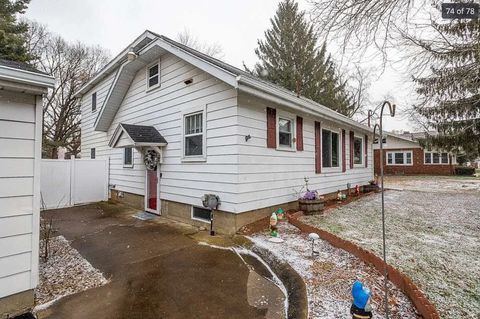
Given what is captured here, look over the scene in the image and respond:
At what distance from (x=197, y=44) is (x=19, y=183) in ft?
82.6

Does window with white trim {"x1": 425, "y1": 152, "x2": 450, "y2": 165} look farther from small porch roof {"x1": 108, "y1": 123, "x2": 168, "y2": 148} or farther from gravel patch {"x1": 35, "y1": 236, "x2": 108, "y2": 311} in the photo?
gravel patch {"x1": 35, "y1": 236, "x2": 108, "y2": 311}

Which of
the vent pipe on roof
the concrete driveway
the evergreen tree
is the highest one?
the evergreen tree

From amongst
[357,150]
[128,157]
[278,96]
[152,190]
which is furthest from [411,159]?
[128,157]

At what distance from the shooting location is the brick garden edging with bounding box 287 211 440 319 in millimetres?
2432

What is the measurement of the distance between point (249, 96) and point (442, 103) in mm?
5372

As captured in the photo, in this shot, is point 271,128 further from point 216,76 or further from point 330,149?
point 330,149

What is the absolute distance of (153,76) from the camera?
7789 mm

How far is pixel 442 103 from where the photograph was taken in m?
6.72

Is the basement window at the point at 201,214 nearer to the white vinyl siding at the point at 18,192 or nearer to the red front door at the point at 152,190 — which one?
the red front door at the point at 152,190

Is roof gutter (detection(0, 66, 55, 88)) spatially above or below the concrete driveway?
above

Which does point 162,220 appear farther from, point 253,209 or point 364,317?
point 364,317

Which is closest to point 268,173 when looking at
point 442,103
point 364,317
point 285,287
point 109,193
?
point 285,287

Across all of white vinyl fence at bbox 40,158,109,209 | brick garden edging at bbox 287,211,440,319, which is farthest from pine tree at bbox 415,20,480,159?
white vinyl fence at bbox 40,158,109,209

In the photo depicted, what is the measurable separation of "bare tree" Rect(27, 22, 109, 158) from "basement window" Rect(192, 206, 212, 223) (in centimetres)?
1940
